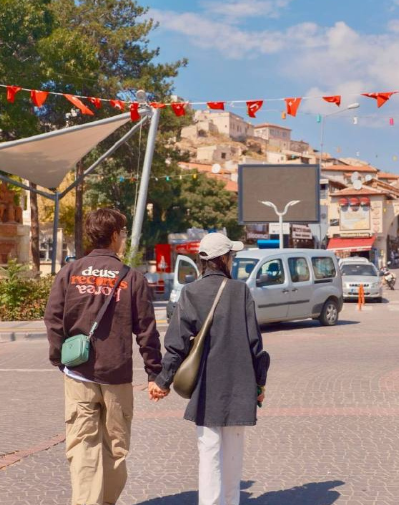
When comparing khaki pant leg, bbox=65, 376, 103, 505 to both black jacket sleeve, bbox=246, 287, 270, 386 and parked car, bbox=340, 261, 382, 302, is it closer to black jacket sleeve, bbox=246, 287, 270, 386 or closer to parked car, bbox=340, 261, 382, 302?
black jacket sleeve, bbox=246, 287, 270, 386

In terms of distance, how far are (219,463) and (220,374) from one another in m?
0.46

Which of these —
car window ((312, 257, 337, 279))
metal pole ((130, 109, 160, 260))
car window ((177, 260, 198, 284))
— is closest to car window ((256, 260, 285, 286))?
car window ((312, 257, 337, 279))

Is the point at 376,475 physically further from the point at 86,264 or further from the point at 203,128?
the point at 203,128

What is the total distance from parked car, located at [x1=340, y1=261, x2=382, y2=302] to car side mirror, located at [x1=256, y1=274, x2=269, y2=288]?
497 inches

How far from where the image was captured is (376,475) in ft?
18.8

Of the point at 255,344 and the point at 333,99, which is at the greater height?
the point at 333,99

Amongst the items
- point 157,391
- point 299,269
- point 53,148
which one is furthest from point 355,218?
point 157,391

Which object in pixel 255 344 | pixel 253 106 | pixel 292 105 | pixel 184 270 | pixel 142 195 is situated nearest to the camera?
pixel 255 344

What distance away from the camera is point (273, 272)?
18031 mm

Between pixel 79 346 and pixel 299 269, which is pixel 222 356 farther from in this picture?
pixel 299 269

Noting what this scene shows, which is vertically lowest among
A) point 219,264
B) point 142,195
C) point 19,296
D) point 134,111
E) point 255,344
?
point 19,296

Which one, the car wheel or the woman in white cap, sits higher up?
the woman in white cap

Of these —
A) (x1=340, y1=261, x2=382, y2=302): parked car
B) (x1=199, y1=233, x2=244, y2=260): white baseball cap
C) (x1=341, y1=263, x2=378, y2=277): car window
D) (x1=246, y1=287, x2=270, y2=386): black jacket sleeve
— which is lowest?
(x1=340, y1=261, x2=382, y2=302): parked car

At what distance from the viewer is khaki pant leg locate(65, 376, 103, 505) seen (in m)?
4.34
